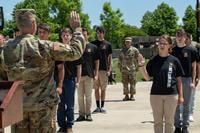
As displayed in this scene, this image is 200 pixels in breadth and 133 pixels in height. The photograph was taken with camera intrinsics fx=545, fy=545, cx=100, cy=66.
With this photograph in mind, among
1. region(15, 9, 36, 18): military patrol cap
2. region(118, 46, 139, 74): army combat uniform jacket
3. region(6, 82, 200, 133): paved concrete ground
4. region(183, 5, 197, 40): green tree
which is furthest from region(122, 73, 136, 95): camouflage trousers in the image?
region(183, 5, 197, 40): green tree

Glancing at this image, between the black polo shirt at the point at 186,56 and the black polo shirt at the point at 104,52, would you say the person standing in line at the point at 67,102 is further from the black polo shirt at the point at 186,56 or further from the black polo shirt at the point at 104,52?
the black polo shirt at the point at 104,52

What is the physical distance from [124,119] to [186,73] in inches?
102

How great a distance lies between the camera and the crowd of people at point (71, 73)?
5699 millimetres

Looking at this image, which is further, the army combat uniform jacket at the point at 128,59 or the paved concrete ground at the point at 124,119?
the army combat uniform jacket at the point at 128,59

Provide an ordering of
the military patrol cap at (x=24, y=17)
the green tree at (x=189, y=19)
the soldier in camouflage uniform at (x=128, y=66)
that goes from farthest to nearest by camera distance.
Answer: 1. the green tree at (x=189, y=19)
2. the soldier in camouflage uniform at (x=128, y=66)
3. the military patrol cap at (x=24, y=17)

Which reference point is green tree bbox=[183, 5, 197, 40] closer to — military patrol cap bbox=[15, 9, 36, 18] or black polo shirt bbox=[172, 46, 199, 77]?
black polo shirt bbox=[172, 46, 199, 77]

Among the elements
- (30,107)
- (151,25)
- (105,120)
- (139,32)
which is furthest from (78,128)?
(139,32)

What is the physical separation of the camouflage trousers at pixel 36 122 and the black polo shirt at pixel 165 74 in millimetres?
2725

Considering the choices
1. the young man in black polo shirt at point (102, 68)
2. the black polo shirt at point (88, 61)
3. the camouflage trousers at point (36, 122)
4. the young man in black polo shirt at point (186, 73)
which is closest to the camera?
the camouflage trousers at point (36, 122)

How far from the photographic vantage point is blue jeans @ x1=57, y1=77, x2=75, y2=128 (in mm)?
9680

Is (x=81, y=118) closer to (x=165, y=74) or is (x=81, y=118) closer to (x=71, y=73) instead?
(x=71, y=73)

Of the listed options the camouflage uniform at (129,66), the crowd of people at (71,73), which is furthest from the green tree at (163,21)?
the crowd of people at (71,73)

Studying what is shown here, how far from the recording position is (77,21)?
227 inches

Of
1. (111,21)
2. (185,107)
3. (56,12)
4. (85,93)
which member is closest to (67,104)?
(85,93)
